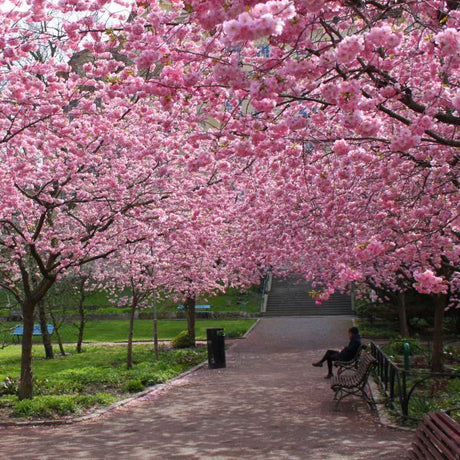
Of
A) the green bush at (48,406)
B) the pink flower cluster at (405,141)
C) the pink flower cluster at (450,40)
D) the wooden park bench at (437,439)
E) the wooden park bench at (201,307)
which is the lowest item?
the green bush at (48,406)

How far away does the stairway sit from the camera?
3431 centimetres

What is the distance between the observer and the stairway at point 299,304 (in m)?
34.3

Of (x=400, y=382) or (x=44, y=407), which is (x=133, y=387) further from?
(x=400, y=382)

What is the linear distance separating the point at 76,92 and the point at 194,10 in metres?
4.94

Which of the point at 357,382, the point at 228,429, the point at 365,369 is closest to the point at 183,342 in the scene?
the point at 357,382

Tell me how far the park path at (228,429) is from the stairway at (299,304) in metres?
20.7

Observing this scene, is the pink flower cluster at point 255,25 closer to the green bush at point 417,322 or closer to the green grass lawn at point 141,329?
the green grass lawn at point 141,329

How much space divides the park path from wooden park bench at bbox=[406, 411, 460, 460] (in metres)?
2.07

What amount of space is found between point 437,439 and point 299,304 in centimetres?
3217

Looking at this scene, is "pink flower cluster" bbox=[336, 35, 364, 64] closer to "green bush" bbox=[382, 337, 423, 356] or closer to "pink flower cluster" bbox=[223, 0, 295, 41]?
"pink flower cluster" bbox=[223, 0, 295, 41]

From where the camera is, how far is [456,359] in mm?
15727

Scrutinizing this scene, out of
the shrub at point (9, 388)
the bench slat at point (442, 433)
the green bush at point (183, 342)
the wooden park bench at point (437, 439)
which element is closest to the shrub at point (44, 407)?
the shrub at point (9, 388)

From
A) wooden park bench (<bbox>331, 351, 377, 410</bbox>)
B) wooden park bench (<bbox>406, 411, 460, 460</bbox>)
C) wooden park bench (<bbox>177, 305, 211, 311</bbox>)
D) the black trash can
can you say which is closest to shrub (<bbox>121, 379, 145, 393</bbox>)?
the black trash can

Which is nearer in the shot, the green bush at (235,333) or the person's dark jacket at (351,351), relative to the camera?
the person's dark jacket at (351,351)
